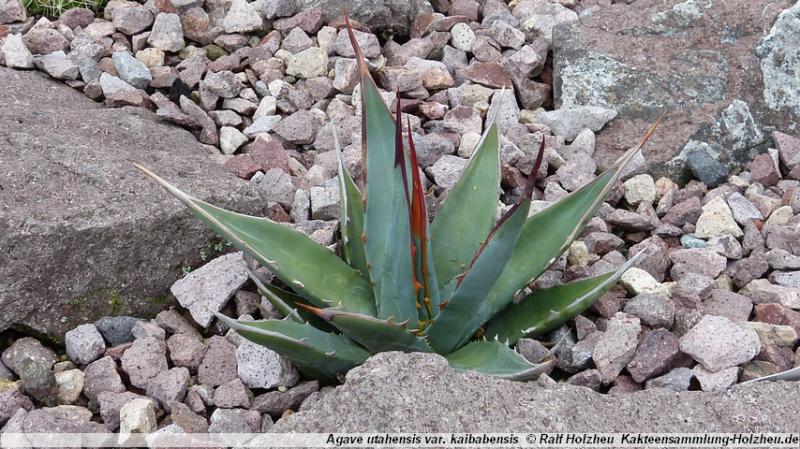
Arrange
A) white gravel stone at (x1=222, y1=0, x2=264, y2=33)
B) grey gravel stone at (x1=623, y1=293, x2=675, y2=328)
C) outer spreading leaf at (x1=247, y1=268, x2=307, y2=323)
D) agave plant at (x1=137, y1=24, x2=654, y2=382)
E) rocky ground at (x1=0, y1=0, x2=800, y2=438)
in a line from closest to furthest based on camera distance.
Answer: agave plant at (x1=137, y1=24, x2=654, y2=382) < outer spreading leaf at (x1=247, y1=268, x2=307, y2=323) < rocky ground at (x1=0, y1=0, x2=800, y2=438) < grey gravel stone at (x1=623, y1=293, x2=675, y2=328) < white gravel stone at (x1=222, y1=0, x2=264, y2=33)

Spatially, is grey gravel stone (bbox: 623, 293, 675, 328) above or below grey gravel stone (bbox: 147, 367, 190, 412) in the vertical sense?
above

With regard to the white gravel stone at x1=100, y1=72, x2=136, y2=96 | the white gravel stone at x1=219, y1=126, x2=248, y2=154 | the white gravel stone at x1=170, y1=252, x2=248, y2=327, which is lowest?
the white gravel stone at x1=219, y1=126, x2=248, y2=154

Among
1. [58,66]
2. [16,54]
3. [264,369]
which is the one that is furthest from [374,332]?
[16,54]

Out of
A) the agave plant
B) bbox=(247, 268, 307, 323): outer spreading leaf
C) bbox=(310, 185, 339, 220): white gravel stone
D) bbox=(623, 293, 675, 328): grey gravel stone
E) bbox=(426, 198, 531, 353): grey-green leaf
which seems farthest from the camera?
bbox=(310, 185, 339, 220): white gravel stone

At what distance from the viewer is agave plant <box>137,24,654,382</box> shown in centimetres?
195

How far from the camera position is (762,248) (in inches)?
110

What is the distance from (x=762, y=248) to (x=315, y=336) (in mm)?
1510

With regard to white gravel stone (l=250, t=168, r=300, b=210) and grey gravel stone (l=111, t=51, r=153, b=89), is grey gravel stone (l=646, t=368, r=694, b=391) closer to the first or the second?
white gravel stone (l=250, t=168, r=300, b=210)

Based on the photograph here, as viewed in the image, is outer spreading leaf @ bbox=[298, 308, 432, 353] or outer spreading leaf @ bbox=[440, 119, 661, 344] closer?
outer spreading leaf @ bbox=[298, 308, 432, 353]

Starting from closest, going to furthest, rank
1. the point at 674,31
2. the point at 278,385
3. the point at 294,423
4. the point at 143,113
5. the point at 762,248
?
the point at 294,423 → the point at 278,385 → the point at 762,248 → the point at 143,113 → the point at 674,31

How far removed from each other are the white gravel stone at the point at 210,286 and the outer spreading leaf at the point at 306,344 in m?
0.36

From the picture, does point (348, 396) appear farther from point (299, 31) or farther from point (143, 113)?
point (299, 31)

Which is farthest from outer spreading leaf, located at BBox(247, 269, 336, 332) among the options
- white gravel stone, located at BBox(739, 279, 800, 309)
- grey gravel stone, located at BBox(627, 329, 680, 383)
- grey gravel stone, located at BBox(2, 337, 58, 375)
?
white gravel stone, located at BBox(739, 279, 800, 309)

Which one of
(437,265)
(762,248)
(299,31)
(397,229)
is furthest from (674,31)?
(397,229)
